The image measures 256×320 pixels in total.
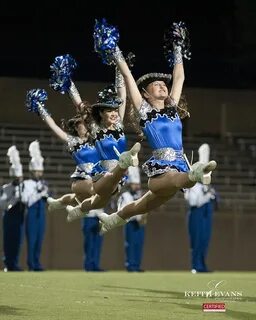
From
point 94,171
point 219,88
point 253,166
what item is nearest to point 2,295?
point 94,171

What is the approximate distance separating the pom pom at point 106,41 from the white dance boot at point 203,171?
1394 millimetres

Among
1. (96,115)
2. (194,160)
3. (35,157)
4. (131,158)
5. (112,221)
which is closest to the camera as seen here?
(131,158)

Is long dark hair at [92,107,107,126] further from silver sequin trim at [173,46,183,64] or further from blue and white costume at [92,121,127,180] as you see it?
silver sequin trim at [173,46,183,64]

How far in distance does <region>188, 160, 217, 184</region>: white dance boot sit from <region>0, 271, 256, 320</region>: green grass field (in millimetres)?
933

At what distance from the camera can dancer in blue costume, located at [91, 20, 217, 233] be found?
861 centimetres

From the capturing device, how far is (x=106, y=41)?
29.3ft

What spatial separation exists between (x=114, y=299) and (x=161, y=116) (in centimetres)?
156

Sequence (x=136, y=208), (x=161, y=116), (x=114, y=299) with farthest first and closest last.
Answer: (x=136, y=208), (x=161, y=116), (x=114, y=299)

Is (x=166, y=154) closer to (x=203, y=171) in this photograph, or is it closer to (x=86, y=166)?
(x=203, y=171)

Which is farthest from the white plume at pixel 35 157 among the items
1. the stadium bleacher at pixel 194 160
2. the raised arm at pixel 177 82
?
the raised arm at pixel 177 82

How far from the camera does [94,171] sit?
1072 cm

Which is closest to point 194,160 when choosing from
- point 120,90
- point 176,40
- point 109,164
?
point 120,90

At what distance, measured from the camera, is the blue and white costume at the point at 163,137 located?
28.4 feet

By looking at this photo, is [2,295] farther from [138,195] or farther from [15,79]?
[15,79]
